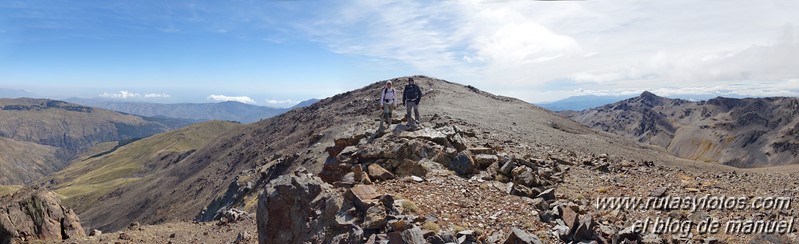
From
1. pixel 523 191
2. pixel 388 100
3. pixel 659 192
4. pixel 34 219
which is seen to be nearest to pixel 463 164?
pixel 523 191

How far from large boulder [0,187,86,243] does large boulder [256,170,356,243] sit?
49.9 feet

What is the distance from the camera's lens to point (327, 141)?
51.2 m

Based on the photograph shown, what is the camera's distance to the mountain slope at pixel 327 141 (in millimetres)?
43094

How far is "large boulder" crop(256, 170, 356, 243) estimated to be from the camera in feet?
50.5

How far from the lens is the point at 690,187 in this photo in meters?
19.3

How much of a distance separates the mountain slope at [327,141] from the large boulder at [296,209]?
9603mm

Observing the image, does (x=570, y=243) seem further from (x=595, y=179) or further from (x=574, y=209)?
(x=595, y=179)

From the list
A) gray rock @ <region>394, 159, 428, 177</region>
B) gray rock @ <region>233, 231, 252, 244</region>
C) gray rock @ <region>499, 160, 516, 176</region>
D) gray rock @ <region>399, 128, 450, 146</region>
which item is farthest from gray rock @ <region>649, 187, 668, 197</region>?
gray rock @ <region>233, 231, 252, 244</region>

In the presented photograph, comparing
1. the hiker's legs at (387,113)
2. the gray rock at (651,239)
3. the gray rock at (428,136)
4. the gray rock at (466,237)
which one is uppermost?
the hiker's legs at (387,113)

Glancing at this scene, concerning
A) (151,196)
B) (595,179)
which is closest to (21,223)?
(595,179)

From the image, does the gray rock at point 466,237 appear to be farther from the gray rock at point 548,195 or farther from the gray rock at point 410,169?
the gray rock at point 410,169

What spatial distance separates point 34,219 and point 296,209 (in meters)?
18.7

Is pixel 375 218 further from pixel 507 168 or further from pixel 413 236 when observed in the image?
pixel 507 168

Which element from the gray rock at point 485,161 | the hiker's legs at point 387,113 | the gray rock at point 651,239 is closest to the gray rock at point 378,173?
the gray rock at point 485,161
